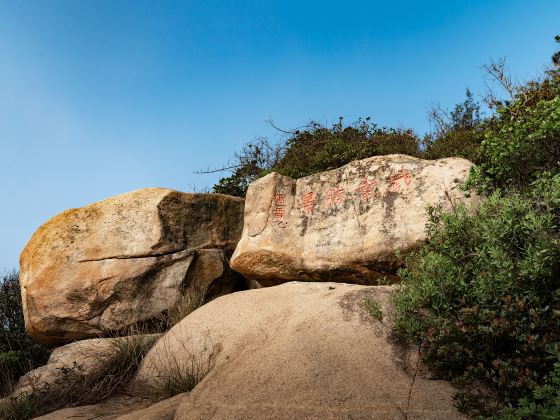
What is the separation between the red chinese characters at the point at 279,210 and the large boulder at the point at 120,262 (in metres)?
1.61

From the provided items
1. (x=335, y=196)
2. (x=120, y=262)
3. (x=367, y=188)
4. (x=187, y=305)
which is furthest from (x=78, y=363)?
(x=367, y=188)

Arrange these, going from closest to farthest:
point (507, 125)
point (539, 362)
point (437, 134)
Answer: point (539, 362) < point (507, 125) < point (437, 134)

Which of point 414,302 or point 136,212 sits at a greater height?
point 136,212

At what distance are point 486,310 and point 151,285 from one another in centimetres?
661

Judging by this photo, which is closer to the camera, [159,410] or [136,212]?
[159,410]

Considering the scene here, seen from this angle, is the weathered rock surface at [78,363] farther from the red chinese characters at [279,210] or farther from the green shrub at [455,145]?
the green shrub at [455,145]

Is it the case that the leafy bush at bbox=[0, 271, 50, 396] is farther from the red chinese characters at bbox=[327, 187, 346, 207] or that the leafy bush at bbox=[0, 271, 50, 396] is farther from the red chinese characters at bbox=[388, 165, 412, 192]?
the red chinese characters at bbox=[388, 165, 412, 192]

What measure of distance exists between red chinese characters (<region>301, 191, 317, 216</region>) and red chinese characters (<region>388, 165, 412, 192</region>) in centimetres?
144

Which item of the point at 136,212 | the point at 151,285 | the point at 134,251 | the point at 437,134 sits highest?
the point at 437,134

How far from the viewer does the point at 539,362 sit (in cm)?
471

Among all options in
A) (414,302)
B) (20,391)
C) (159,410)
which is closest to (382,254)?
(414,302)

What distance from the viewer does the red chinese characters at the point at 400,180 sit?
27.7 ft

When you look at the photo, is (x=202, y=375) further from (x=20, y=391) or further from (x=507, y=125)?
(x=507, y=125)

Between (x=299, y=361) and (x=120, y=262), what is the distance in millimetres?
5475
